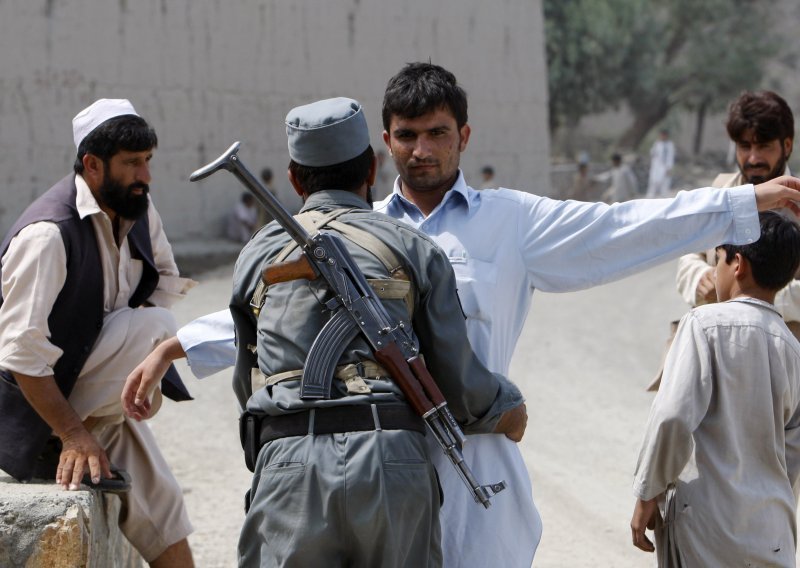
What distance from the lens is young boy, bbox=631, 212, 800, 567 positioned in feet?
10.8

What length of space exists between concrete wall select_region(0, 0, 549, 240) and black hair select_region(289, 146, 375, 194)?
8919 mm

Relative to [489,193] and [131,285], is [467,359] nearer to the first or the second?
[489,193]

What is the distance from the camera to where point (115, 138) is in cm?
373

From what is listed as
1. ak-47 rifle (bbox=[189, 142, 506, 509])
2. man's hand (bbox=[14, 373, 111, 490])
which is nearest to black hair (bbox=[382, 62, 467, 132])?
ak-47 rifle (bbox=[189, 142, 506, 509])

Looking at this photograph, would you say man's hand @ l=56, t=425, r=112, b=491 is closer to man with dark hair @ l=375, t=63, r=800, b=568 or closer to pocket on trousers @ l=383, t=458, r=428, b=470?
man with dark hair @ l=375, t=63, r=800, b=568

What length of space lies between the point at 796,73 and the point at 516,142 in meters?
26.7

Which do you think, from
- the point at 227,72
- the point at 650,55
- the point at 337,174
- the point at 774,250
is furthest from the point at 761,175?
the point at 650,55

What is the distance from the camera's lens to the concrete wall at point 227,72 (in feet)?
36.9

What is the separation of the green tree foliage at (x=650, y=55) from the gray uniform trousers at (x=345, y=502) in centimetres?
2647

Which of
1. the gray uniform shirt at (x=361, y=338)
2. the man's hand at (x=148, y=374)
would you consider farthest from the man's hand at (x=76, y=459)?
the gray uniform shirt at (x=361, y=338)

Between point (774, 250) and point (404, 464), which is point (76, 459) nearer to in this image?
point (404, 464)

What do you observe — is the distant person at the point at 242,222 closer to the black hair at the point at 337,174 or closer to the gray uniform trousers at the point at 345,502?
the black hair at the point at 337,174

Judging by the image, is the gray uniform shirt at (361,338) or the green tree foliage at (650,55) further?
the green tree foliage at (650,55)

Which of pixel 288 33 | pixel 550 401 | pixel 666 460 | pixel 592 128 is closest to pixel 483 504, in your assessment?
pixel 666 460
